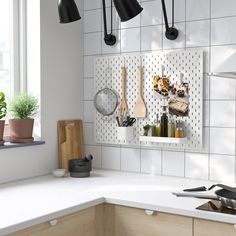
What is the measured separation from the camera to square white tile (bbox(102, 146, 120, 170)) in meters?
2.79

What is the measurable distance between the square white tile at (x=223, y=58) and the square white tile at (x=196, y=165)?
515mm

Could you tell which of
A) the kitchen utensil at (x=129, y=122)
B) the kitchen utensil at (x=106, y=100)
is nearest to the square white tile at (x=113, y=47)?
the kitchen utensil at (x=106, y=100)

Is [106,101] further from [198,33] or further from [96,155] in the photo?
[198,33]

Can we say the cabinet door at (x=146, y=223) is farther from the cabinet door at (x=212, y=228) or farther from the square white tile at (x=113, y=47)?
the square white tile at (x=113, y=47)

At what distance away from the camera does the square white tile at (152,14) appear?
2.58 meters

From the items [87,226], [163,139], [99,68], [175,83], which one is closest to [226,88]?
[175,83]

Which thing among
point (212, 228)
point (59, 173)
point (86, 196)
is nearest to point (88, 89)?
point (59, 173)

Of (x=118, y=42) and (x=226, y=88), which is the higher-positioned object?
(x=118, y=42)

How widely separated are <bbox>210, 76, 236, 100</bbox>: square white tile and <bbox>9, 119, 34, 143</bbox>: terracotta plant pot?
1.08 meters

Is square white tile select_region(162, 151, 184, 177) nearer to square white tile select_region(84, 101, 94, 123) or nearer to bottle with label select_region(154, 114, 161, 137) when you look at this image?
bottle with label select_region(154, 114, 161, 137)

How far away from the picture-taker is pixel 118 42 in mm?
2750

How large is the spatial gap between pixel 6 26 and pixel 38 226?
1.40 meters

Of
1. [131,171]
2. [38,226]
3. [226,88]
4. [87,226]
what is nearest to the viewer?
[38,226]

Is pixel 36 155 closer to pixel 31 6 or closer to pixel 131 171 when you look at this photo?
pixel 131 171
